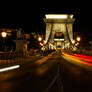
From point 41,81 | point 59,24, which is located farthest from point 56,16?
point 41,81

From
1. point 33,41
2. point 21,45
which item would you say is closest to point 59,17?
point 33,41

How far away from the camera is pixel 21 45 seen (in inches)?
1198

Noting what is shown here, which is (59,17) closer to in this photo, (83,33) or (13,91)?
(83,33)

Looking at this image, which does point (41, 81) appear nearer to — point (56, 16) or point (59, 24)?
point (59, 24)

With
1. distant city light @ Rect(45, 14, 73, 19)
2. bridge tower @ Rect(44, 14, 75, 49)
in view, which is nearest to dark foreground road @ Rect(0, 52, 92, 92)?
bridge tower @ Rect(44, 14, 75, 49)

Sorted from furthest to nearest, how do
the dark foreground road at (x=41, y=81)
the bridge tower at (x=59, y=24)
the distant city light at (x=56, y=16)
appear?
the distant city light at (x=56, y=16)
the bridge tower at (x=59, y=24)
the dark foreground road at (x=41, y=81)

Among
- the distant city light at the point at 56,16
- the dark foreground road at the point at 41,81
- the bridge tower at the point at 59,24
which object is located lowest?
the dark foreground road at the point at 41,81

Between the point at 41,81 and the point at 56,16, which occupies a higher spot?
the point at 56,16

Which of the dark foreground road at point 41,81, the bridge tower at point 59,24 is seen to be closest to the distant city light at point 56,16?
the bridge tower at point 59,24

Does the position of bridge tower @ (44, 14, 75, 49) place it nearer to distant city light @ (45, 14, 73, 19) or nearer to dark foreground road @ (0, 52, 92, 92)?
distant city light @ (45, 14, 73, 19)

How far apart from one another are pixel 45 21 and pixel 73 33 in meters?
20.0

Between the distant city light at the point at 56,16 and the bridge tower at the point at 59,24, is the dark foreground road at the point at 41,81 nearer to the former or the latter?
the bridge tower at the point at 59,24

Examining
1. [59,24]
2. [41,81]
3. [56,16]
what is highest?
[56,16]

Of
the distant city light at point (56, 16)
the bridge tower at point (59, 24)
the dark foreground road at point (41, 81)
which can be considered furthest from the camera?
the distant city light at point (56, 16)
